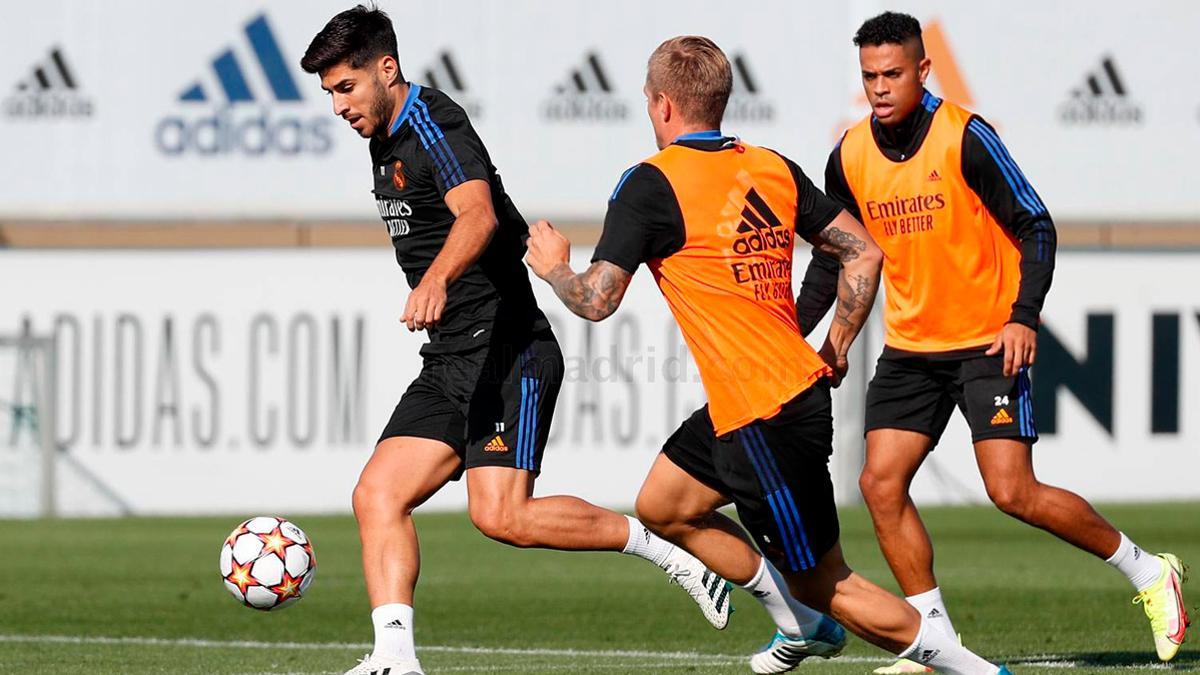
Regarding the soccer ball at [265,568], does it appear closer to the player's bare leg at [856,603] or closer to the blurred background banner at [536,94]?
the player's bare leg at [856,603]

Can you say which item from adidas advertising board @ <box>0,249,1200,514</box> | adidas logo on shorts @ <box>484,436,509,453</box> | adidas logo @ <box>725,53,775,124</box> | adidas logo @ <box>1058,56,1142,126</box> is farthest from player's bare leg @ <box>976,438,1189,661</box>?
adidas logo @ <box>1058,56,1142,126</box>

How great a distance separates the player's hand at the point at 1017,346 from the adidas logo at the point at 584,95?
524 inches

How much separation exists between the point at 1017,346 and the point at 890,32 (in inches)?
52.0

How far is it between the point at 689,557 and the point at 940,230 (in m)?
1.61

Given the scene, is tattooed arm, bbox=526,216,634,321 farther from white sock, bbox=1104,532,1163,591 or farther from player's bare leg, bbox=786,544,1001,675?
white sock, bbox=1104,532,1163,591

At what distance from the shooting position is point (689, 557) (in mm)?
7438

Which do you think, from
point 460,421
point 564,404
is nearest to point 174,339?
point 564,404

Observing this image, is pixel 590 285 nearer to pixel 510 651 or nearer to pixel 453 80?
pixel 510 651

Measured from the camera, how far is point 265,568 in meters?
7.47

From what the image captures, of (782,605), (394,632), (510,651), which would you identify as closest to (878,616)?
(782,605)

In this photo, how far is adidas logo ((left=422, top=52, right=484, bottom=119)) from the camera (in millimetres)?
20203

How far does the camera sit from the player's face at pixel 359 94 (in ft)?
22.8

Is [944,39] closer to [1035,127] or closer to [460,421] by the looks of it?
[1035,127]

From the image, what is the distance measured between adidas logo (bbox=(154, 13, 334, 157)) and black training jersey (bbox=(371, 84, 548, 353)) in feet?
42.4
